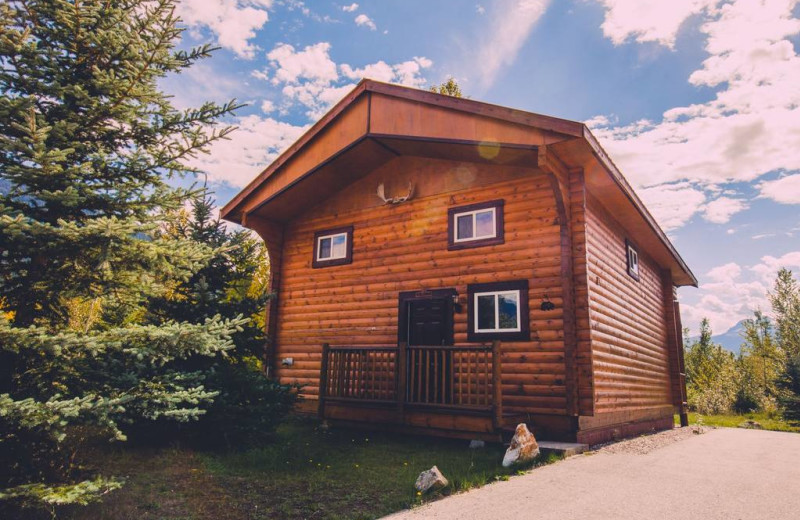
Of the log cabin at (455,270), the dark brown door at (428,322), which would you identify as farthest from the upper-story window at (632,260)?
the dark brown door at (428,322)

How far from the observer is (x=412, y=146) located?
37.5ft

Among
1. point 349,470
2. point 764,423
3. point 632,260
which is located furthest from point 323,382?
point 764,423

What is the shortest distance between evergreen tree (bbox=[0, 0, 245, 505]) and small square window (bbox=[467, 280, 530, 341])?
607cm

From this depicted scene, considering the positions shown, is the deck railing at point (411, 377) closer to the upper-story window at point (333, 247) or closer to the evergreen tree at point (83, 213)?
the upper-story window at point (333, 247)

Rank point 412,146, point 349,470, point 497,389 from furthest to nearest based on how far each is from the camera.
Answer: point 412,146, point 497,389, point 349,470

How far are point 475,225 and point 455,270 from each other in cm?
106

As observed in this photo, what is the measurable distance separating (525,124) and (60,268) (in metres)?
7.48

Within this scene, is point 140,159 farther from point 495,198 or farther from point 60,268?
point 495,198

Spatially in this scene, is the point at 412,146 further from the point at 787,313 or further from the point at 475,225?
the point at 787,313

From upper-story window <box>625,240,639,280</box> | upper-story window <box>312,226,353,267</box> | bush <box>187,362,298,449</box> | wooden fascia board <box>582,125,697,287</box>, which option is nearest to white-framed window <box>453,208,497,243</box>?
wooden fascia board <box>582,125,697,287</box>

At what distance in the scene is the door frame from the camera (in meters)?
10.7

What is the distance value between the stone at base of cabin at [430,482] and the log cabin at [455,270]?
274 cm

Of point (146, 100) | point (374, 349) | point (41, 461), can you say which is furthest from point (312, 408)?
point (146, 100)

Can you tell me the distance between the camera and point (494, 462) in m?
7.64
